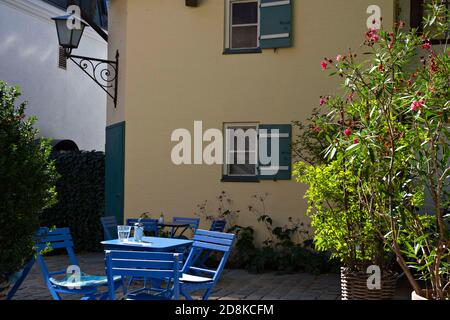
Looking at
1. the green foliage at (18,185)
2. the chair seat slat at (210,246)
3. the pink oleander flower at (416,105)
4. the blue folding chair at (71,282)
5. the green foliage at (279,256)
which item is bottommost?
the green foliage at (279,256)

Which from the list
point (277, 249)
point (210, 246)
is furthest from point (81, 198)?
point (210, 246)

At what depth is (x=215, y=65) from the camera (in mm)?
11930

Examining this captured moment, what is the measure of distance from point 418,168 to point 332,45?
6.26 metres

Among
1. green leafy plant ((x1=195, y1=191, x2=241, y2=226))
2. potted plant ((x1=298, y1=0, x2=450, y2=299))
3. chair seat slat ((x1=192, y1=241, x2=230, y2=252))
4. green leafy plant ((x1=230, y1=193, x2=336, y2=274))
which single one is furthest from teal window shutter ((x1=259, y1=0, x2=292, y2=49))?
potted plant ((x1=298, y1=0, x2=450, y2=299))

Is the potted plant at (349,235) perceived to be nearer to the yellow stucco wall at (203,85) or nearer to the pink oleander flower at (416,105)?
the pink oleander flower at (416,105)

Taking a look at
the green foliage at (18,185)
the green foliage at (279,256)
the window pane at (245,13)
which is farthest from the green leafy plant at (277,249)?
the green foliage at (18,185)

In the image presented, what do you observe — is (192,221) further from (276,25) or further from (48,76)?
(48,76)

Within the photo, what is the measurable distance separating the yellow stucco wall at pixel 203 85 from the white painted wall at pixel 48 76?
4711mm

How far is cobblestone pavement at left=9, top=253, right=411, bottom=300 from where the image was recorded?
340 inches

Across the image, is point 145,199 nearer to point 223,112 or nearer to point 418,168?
point 223,112

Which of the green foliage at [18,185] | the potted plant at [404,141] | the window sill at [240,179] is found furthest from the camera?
the window sill at [240,179]

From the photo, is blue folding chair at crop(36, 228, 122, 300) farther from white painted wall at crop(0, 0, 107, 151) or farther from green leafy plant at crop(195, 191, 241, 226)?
white painted wall at crop(0, 0, 107, 151)

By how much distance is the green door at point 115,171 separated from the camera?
12461 millimetres
